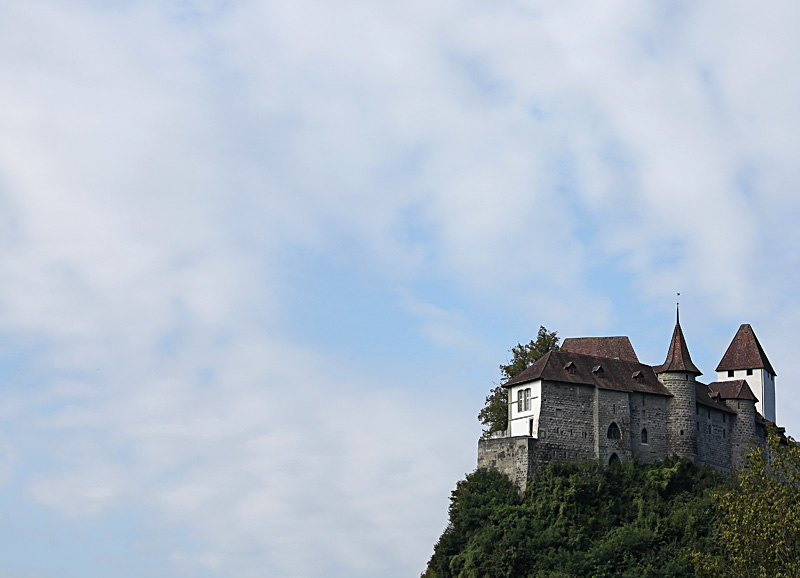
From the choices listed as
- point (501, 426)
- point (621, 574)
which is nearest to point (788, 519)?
point (621, 574)

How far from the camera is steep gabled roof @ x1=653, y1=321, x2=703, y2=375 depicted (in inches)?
2761

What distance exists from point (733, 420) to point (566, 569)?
23.9 metres

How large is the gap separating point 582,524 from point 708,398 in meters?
18.3

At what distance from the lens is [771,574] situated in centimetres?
3928

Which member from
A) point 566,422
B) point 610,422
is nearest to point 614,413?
point 610,422

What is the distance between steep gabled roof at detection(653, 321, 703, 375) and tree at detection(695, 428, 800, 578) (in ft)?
94.8

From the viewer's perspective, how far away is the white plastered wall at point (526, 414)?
213 feet

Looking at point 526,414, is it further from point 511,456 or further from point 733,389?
point 733,389

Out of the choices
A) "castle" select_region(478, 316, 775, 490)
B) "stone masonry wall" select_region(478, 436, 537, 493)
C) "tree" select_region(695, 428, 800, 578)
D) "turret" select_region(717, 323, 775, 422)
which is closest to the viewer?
"tree" select_region(695, 428, 800, 578)

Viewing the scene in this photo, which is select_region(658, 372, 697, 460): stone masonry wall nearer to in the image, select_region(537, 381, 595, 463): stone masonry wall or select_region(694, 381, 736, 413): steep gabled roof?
select_region(694, 381, 736, 413): steep gabled roof

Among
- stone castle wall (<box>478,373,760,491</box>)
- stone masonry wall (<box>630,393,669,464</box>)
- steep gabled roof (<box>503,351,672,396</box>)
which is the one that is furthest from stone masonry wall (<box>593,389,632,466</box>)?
stone masonry wall (<box>630,393,669,464</box>)

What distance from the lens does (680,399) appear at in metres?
69.3

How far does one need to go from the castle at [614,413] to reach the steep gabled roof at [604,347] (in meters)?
0.07

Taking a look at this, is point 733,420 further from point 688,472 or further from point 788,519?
point 788,519
